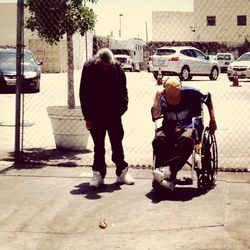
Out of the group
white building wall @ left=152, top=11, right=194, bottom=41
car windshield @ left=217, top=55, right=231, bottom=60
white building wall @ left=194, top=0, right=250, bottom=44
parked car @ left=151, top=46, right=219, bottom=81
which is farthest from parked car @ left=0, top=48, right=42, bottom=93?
white building wall @ left=194, top=0, right=250, bottom=44

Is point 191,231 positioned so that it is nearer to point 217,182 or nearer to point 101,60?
point 217,182

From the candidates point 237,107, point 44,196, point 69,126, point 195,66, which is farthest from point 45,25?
point 195,66

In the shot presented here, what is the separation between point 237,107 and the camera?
1371 cm

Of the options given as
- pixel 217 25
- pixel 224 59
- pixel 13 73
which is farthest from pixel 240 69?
pixel 217 25

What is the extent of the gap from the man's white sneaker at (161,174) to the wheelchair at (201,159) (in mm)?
86

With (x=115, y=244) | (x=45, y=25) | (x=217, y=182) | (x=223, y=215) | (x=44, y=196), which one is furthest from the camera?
(x=45, y=25)

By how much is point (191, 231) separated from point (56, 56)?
105ft

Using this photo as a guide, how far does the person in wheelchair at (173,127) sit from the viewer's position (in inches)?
215

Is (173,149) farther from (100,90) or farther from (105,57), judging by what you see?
(105,57)

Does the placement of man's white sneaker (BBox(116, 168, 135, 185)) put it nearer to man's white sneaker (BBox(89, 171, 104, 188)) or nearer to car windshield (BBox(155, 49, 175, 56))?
man's white sneaker (BBox(89, 171, 104, 188))

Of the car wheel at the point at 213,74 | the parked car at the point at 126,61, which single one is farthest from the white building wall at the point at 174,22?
the car wheel at the point at 213,74

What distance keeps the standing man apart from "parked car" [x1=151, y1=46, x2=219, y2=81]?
17.8 metres

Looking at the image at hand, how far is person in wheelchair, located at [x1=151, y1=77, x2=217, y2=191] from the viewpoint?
18.0 feet

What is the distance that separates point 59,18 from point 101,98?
6.71 feet
